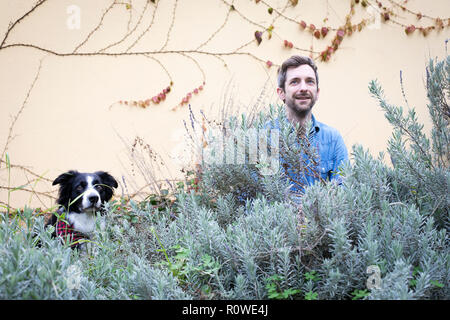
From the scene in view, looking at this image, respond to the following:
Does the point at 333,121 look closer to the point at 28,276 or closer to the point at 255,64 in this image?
A: the point at 255,64

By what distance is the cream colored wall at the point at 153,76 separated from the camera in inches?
146

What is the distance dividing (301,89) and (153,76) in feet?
6.80

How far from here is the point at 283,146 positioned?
1728 mm

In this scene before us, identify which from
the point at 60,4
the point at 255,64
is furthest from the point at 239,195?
the point at 60,4

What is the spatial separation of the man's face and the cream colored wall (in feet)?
3.08

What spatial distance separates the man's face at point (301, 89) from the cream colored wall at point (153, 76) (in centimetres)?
94

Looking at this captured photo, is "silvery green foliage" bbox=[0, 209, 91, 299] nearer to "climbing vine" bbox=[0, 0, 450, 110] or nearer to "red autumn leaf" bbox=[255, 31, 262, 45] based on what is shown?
"climbing vine" bbox=[0, 0, 450, 110]

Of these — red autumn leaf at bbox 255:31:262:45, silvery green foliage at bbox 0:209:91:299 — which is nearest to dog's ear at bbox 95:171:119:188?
silvery green foliage at bbox 0:209:91:299

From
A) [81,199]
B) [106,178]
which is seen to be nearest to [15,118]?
[106,178]

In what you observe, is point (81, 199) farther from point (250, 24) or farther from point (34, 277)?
point (250, 24)

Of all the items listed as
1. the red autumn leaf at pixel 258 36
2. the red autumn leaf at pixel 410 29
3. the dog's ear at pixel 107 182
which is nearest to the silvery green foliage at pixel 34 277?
the dog's ear at pixel 107 182

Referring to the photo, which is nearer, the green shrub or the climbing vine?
the green shrub

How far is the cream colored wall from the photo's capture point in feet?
12.2
